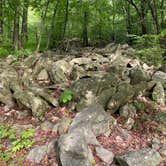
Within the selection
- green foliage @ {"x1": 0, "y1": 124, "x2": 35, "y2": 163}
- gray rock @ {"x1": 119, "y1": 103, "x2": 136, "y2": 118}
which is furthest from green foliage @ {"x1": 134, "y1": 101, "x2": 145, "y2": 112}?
green foliage @ {"x1": 0, "y1": 124, "x2": 35, "y2": 163}

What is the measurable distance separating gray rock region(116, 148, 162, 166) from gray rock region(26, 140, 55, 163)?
1541mm

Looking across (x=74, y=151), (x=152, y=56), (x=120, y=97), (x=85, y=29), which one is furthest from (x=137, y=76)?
(x=85, y=29)

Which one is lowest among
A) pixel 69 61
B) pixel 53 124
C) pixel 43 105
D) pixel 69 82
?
pixel 53 124

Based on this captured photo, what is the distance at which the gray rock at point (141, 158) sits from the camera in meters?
4.85

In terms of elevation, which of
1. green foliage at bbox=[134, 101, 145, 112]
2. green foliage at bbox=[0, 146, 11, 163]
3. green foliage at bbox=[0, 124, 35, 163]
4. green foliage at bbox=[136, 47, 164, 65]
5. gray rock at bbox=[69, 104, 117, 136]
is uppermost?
green foliage at bbox=[136, 47, 164, 65]

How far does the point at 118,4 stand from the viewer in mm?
20156

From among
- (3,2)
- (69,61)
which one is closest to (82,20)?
(3,2)

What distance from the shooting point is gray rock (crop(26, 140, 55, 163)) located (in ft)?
16.7

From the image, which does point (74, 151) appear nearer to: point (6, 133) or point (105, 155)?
point (105, 155)

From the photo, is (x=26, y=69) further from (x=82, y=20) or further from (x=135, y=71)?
(x=82, y=20)

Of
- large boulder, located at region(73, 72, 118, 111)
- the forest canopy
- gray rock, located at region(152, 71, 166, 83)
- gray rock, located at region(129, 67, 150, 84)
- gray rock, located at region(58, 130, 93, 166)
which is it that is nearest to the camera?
gray rock, located at region(58, 130, 93, 166)

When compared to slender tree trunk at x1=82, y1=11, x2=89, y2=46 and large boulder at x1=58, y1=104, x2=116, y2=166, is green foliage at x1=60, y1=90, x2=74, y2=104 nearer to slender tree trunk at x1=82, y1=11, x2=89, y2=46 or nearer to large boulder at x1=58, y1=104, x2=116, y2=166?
large boulder at x1=58, y1=104, x2=116, y2=166

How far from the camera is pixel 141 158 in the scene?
4.97m

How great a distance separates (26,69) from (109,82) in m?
3.12
